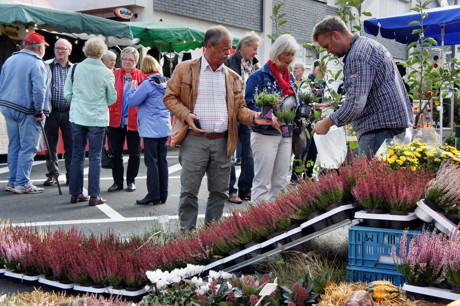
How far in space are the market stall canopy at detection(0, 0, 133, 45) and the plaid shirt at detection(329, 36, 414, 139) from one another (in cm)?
776

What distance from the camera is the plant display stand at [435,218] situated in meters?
3.09

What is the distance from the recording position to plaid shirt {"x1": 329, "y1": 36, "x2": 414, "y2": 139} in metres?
4.49

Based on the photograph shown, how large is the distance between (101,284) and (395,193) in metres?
2.07

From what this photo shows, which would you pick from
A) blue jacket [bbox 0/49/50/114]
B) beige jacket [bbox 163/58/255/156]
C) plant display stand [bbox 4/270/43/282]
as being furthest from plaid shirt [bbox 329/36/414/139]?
blue jacket [bbox 0/49/50/114]

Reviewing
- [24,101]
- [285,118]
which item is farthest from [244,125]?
[24,101]

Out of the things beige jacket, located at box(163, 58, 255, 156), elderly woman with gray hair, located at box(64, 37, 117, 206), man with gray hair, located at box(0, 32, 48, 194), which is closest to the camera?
beige jacket, located at box(163, 58, 255, 156)

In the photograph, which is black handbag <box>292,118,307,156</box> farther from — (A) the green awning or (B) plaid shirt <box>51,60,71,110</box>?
(A) the green awning

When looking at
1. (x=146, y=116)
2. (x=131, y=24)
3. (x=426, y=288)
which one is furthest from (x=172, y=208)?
(x=131, y=24)

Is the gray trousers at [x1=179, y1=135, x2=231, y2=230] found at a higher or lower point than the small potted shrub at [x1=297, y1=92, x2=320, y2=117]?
lower

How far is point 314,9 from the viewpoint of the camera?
25250 millimetres

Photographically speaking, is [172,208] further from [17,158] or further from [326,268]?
[326,268]

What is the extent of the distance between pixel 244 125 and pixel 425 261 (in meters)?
4.97

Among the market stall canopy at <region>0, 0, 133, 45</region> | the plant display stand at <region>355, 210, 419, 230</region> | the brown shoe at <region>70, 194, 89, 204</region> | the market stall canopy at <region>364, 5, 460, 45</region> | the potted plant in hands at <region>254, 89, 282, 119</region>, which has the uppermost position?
the market stall canopy at <region>0, 0, 133, 45</region>

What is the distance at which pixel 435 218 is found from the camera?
3.14 meters
